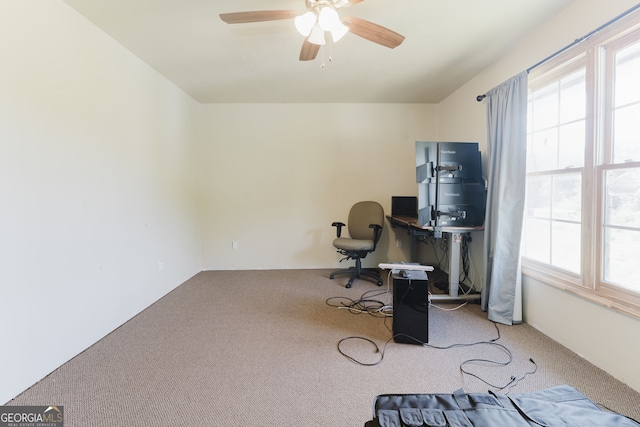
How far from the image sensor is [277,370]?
66.9 inches

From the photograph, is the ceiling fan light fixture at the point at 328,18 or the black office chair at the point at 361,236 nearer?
the ceiling fan light fixture at the point at 328,18

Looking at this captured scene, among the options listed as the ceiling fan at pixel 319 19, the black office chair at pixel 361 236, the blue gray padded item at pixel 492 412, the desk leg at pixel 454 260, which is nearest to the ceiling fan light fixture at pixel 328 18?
the ceiling fan at pixel 319 19

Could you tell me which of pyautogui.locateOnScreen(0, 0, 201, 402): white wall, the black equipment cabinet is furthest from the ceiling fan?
the black equipment cabinet

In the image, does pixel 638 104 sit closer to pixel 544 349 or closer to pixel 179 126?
pixel 544 349

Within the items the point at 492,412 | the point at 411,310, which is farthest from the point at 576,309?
the point at 492,412

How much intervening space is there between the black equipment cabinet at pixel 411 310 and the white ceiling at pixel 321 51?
6.52 feet

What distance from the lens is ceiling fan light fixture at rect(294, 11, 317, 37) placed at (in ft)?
5.03

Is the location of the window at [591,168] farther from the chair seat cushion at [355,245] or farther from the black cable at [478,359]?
the chair seat cushion at [355,245]

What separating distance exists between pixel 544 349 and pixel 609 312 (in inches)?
19.3

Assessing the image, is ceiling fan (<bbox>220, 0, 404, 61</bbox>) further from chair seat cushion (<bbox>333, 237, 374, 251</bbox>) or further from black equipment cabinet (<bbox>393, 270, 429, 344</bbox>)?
chair seat cushion (<bbox>333, 237, 374, 251</bbox>)

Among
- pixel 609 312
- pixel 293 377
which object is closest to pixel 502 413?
pixel 293 377

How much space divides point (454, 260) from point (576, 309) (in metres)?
0.94

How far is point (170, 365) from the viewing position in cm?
175

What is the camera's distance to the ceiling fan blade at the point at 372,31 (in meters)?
1.60
